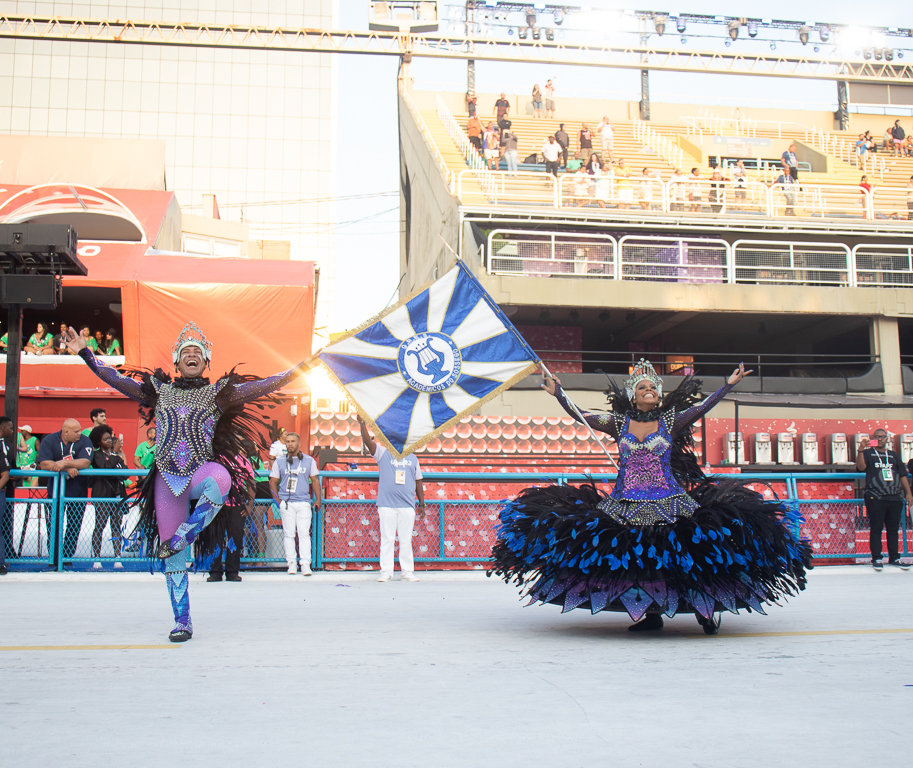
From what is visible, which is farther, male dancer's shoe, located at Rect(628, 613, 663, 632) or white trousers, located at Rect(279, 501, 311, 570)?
white trousers, located at Rect(279, 501, 311, 570)

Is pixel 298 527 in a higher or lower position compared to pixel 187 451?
lower

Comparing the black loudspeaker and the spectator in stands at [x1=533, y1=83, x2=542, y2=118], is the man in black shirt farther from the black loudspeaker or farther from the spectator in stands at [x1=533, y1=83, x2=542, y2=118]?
the spectator in stands at [x1=533, y1=83, x2=542, y2=118]

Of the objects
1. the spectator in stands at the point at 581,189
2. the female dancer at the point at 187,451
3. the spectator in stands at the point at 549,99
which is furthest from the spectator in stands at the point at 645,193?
the female dancer at the point at 187,451

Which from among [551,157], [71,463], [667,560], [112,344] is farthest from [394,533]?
[551,157]

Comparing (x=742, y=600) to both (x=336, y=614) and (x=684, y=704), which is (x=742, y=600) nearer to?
(x=684, y=704)

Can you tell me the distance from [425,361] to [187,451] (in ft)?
8.51

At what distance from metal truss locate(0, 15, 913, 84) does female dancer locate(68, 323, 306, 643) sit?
1251 inches

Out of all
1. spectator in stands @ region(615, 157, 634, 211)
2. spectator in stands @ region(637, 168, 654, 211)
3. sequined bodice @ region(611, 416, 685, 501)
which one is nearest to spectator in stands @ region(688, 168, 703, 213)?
spectator in stands @ region(637, 168, 654, 211)

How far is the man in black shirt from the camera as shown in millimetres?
11922

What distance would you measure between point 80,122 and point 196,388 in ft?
263

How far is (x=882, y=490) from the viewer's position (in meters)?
11.9

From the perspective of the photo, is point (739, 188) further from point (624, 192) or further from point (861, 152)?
point (861, 152)

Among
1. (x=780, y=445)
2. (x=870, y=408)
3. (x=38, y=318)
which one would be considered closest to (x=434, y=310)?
(x=780, y=445)

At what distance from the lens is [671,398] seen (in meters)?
6.88
